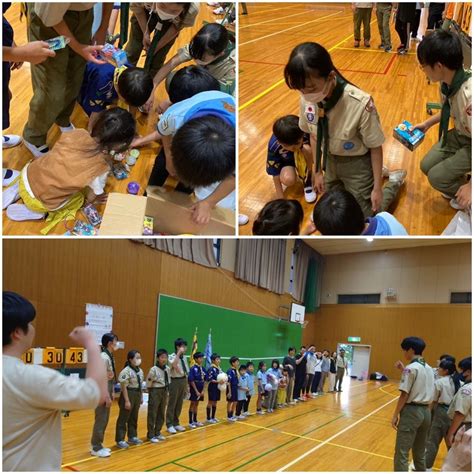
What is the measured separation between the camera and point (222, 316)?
6.71 m

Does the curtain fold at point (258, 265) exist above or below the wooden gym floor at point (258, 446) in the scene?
above

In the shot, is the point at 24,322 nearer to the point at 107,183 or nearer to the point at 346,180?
the point at 107,183

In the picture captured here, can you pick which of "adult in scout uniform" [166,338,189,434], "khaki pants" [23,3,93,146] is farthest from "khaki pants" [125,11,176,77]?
"adult in scout uniform" [166,338,189,434]

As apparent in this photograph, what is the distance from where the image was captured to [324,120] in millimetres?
2078

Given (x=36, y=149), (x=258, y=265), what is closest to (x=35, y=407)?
(x=36, y=149)

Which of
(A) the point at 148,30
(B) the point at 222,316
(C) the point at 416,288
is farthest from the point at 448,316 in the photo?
(A) the point at 148,30

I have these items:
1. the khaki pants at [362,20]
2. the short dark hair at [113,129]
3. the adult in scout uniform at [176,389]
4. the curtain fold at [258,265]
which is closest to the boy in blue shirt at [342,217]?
the short dark hair at [113,129]

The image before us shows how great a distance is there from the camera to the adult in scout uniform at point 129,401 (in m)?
3.29

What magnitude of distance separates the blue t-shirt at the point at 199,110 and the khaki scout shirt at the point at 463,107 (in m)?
1.05

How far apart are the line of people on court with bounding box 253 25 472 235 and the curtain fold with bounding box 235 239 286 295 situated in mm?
4289

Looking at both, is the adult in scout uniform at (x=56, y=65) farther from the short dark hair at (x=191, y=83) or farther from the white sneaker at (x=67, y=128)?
the short dark hair at (x=191, y=83)

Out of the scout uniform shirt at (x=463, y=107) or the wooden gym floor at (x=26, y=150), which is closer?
the scout uniform shirt at (x=463, y=107)

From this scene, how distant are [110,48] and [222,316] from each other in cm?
471

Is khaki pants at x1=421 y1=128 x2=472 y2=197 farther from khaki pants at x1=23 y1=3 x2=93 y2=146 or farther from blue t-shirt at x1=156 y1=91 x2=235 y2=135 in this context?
khaki pants at x1=23 y1=3 x2=93 y2=146
